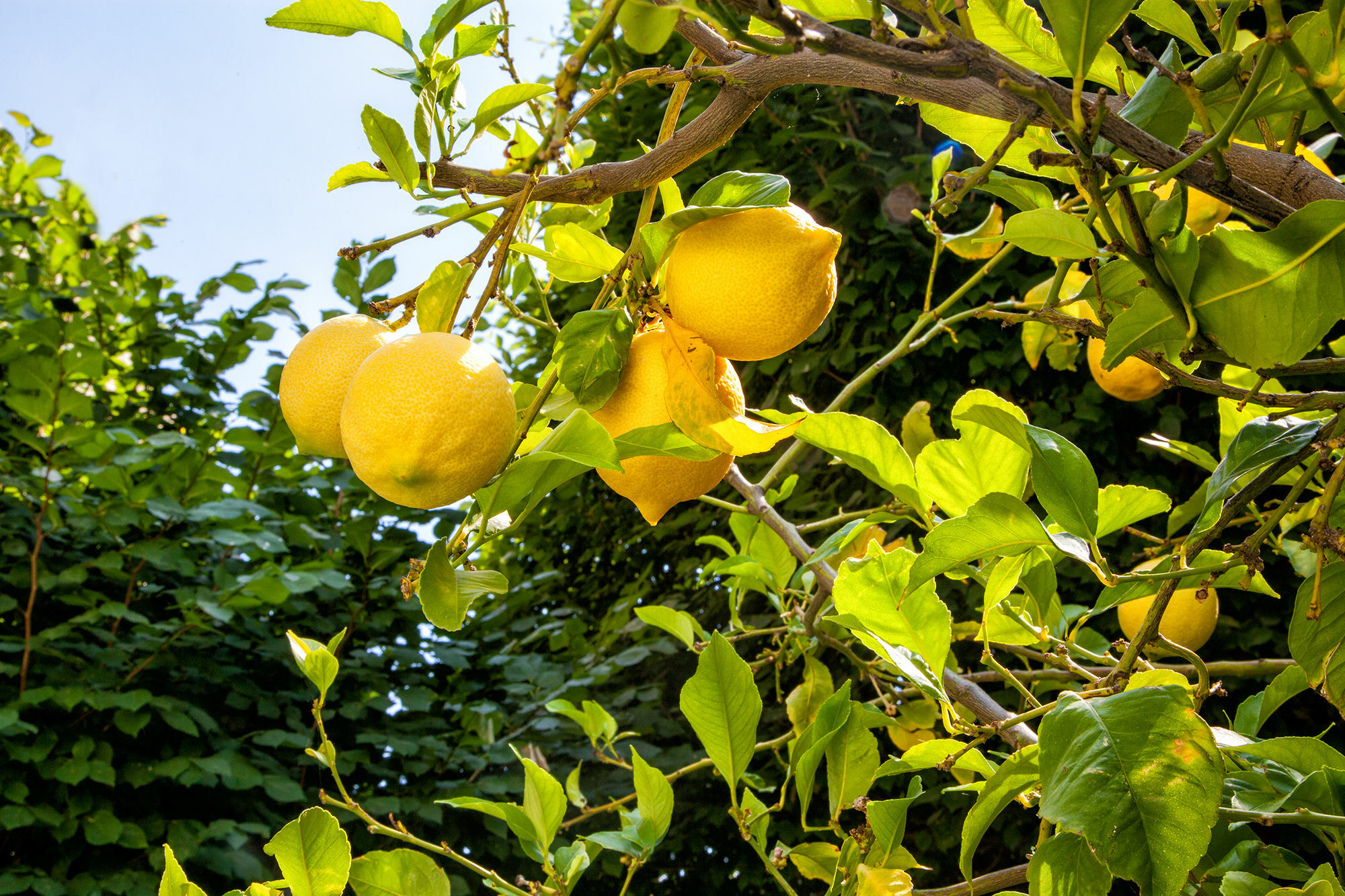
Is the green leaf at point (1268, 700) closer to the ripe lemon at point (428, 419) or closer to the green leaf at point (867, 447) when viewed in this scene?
the green leaf at point (867, 447)

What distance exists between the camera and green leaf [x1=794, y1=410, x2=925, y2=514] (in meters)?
0.52

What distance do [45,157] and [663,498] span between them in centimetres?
278

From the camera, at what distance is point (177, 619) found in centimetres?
169

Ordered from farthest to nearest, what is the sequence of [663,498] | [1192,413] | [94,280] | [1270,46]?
[94,280] → [1192,413] → [663,498] → [1270,46]

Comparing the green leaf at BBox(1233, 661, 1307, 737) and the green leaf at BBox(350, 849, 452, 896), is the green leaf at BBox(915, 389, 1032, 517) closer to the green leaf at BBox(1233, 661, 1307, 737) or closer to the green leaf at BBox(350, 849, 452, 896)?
the green leaf at BBox(1233, 661, 1307, 737)

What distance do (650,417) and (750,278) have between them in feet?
0.28

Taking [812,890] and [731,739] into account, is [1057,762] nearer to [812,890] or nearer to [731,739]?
[731,739]

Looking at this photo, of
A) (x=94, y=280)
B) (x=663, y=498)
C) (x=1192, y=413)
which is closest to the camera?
(x=663, y=498)

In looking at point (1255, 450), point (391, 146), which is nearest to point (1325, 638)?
point (1255, 450)

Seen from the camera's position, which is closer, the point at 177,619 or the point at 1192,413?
the point at 1192,413

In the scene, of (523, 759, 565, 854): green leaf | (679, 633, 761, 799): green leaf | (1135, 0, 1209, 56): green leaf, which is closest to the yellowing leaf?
(679, 633, 761, 799): green leaf

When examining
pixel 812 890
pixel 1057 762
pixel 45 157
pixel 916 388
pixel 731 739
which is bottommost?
pixel 812 890

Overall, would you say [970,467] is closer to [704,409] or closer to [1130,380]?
[704,409]

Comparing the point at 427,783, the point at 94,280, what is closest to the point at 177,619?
the point at 427,783
